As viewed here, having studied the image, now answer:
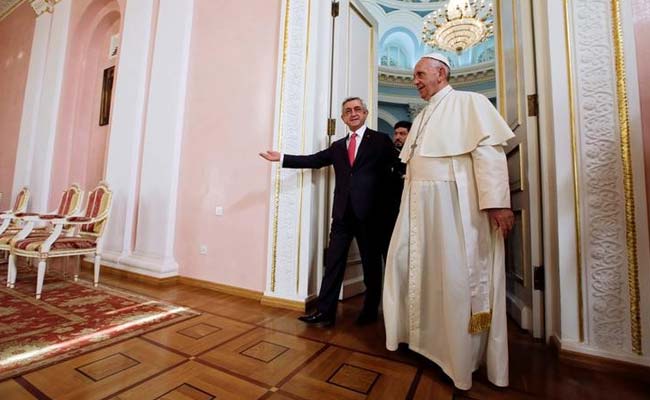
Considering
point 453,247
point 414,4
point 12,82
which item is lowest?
point 453,247

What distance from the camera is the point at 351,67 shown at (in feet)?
9.48

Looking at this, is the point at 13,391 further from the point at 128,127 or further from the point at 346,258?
the point at 128,127

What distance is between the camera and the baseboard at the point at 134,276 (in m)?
3.03

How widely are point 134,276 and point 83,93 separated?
3.53 meters

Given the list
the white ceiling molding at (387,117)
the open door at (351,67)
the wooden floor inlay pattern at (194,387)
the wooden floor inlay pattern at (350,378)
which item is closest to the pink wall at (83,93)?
the open door at (351,67)

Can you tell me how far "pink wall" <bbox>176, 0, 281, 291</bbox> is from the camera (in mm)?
2691

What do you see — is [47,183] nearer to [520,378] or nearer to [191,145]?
[191,145]

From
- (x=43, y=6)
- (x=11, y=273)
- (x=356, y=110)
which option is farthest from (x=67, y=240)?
(x=43, y=6)

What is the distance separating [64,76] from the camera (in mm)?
4906

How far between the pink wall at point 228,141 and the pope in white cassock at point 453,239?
1.38 meters

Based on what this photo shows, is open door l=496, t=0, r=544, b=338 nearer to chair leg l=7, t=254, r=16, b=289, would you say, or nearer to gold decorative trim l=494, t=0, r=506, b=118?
gold decorative trim l=494, t=0, r=506, b=118

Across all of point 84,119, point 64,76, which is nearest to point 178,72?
point 84,119

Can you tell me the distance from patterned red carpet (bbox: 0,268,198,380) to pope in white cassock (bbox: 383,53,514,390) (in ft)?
5.03

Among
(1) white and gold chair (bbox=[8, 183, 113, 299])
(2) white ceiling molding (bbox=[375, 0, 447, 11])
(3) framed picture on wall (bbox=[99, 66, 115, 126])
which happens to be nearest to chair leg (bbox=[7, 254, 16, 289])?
(1) white and gold chair (bbox=[8, 183, 113, 299])
